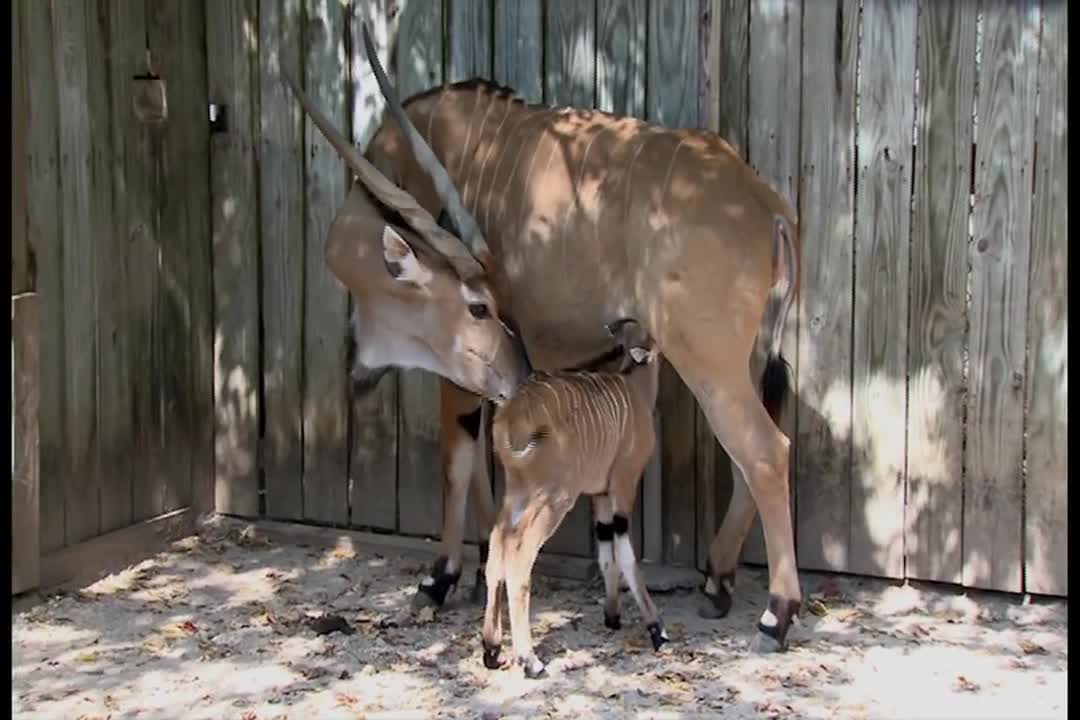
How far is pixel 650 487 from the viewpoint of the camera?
4.62 m

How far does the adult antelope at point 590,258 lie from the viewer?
391 cm

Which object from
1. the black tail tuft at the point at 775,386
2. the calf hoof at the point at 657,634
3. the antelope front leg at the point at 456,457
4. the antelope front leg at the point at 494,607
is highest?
the black tail tuft at the point at 775,386

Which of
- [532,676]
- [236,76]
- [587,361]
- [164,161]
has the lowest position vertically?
[532,676]

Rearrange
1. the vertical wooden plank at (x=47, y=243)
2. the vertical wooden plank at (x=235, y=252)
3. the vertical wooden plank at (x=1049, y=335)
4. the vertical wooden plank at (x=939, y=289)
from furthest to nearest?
the vertical wooden plank at (x=235, y=252) → the vertical wooden plank at (x=47, y=243) → the vertical wooden plank at (x=939, y=289) → the vertical wooden plank at (x=1049, y=335)

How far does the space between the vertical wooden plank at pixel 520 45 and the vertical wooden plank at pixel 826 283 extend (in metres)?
0.86

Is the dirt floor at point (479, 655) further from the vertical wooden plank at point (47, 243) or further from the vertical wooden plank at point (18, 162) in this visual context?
the vertical wooden plank at point (18, 162)

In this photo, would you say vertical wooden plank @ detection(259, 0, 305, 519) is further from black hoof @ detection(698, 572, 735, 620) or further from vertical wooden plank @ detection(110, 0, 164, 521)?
black hoof @ detection(698, 572, 735, 620)

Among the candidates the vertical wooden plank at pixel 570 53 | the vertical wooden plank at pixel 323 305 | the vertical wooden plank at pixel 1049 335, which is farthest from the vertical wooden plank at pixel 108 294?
the vertical wooden plank at pixel 1049 335

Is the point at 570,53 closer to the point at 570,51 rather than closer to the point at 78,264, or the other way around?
the point at 570,51

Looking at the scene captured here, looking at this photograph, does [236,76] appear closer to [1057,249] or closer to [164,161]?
[164,161]

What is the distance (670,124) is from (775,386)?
89cm

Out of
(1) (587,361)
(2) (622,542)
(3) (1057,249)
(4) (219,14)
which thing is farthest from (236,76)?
(3) (1057,249)

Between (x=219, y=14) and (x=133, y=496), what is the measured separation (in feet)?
5.67

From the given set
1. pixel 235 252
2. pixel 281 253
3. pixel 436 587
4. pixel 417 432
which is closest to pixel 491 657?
pixel 436 587
